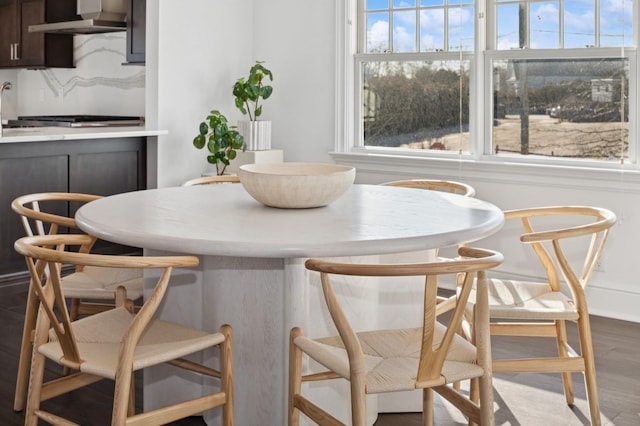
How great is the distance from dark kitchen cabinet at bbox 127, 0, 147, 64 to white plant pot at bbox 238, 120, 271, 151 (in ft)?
3.29

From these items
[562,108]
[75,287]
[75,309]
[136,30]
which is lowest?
[75,309]

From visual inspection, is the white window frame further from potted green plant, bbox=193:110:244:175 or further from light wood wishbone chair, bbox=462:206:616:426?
light wood wishbone chair, bbox=462:206:616:426

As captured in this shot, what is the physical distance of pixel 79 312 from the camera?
3.26m

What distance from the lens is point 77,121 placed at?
7.03m

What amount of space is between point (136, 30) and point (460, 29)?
8.16 feet

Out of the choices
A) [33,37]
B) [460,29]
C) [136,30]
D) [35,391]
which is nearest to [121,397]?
[35,391]

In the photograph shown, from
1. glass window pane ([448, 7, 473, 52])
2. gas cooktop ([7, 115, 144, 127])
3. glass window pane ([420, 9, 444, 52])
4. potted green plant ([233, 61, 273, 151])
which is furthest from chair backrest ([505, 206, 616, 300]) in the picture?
gas cooktop ([7, 115, 144, 127])

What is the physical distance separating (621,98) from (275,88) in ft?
8.49

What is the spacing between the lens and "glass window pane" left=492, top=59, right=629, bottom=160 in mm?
4523

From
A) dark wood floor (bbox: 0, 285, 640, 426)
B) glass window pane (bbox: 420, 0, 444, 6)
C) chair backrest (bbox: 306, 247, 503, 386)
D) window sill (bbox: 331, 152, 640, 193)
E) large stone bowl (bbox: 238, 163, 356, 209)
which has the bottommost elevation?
dark wood floor (bbox: 0, 285, 640, 426)

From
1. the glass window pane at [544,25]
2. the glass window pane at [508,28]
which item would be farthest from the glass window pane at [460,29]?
the glass window pane at [544,25]

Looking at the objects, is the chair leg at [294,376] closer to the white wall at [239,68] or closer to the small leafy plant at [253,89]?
the small leafy plant at [253,89]

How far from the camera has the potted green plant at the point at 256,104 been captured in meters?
5.65

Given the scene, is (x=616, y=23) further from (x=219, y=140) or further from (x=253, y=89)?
(x=219, y=140)
